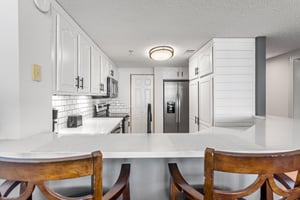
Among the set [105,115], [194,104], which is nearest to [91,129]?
[194,104]

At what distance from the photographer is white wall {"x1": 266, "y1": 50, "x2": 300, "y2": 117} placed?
4.82m

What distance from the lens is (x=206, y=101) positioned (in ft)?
12.4

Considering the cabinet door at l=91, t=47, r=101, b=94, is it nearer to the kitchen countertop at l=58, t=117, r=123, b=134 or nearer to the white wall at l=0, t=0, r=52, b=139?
the kitchen countertop at l=58, t=117, r=123, b=134

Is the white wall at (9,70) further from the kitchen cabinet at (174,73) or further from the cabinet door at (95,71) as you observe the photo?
the kitchen cabinet at (174,73)

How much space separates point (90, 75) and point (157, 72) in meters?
3.41

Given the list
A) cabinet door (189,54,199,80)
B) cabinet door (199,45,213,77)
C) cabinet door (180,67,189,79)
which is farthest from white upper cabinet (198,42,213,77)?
cabinet door (180,67,189,79)

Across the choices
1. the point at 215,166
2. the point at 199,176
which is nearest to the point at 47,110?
the point at 199,176

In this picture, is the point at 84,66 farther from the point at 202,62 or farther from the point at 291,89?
the point at 291,89

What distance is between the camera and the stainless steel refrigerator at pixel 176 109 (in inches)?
254

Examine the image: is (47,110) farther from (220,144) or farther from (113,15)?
(220,144)

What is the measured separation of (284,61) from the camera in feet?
16.3

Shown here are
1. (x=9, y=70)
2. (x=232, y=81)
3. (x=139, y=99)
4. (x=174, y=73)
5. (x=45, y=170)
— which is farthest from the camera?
(x=139, y=99)

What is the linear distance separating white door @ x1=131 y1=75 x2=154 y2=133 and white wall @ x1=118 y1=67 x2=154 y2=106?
0.14m

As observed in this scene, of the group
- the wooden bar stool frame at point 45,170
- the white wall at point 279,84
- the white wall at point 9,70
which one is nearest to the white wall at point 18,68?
the white wall at point 9,70
